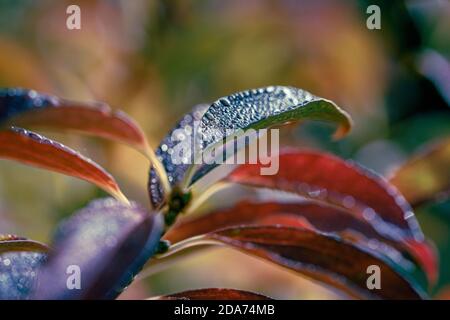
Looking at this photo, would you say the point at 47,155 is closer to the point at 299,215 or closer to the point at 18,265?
the point at 18,265

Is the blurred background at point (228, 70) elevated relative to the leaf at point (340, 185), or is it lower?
elevated

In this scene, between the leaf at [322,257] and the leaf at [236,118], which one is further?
the leaf at [322,257]

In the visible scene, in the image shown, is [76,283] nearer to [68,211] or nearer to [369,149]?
[68,211]

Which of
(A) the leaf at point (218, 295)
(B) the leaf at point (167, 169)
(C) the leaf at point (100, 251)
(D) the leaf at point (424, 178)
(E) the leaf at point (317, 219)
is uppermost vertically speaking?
(D) the leaf at point (424, 178)

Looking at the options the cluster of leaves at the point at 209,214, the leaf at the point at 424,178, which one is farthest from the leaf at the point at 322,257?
the leaf at the point at 424,178

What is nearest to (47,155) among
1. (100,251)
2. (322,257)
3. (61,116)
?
(61,116)

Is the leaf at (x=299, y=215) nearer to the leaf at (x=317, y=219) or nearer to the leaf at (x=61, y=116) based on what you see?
the leaf at (x=317, y=219)

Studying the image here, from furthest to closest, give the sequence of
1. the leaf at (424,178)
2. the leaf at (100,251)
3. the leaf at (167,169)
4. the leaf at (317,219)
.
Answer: the leaf at (424,178), the leaf at (317,219), the leaf at (167,169), the leaf at (100,251)
